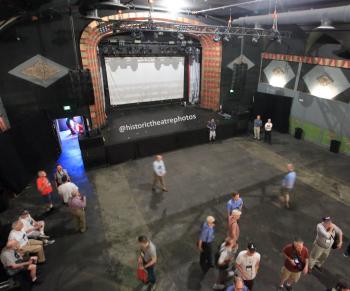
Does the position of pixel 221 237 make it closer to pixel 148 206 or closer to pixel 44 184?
pixel 148 206

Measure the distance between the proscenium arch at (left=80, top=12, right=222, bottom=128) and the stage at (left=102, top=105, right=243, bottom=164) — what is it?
793mm

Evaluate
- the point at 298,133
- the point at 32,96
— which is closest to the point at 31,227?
the point at 32,96

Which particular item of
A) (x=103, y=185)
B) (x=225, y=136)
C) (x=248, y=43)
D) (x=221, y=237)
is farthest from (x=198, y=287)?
(x=248, y=43)

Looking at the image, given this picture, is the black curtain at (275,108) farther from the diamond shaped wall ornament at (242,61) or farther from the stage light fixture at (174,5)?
the stage light fixture at (174,5)

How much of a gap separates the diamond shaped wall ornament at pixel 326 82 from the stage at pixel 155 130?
13.2 feet

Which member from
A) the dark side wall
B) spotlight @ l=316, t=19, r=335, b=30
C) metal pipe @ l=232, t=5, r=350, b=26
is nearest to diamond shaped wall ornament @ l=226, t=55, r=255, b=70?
metal pipe @ l=232, t=5, r=350, b=26

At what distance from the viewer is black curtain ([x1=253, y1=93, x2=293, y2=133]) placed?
13.0m

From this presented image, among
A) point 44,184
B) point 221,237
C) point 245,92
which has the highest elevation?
point 245,92

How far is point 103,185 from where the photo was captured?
27.2ft

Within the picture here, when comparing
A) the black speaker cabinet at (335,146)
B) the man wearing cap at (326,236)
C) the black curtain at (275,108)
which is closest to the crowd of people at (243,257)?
the man wearing cap at (326,236)

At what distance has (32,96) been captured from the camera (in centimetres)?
998

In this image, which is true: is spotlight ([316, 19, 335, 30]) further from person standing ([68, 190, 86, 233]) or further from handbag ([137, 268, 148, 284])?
person standing ([68, 190, 86, 233])

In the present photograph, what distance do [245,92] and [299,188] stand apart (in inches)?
331

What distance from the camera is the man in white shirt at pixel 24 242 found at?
4.70 meters
